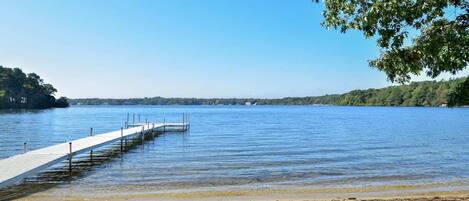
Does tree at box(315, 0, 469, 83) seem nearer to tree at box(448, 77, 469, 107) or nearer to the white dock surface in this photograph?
tree at box(448, 77, 469, 107)

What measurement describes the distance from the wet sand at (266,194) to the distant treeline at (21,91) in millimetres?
140595

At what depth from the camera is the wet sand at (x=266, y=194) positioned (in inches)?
510

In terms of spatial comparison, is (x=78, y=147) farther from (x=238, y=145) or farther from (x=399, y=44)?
(x=399, y=44)

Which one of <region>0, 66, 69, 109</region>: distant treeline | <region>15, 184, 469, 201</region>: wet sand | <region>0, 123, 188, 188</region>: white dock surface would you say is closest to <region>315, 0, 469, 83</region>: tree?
<region>15, 184, 469, 201</region>: wet sand

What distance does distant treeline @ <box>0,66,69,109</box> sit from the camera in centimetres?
14675

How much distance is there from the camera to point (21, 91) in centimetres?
15175

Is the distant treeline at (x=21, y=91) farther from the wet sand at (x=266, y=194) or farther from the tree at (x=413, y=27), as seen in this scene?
the tree at (x=413, y=27)

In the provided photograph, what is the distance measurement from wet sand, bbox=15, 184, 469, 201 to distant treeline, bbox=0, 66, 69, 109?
14060 cm

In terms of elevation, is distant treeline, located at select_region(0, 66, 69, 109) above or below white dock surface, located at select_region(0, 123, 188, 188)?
above

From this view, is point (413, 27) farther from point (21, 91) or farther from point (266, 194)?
point (21, 91)

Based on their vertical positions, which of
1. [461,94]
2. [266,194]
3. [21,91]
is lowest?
[266,194]

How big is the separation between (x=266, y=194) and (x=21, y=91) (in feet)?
510

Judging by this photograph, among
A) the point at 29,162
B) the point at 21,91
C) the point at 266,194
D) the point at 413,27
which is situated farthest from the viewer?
the point at 21,91

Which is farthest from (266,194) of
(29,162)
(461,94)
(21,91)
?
(21,91)
